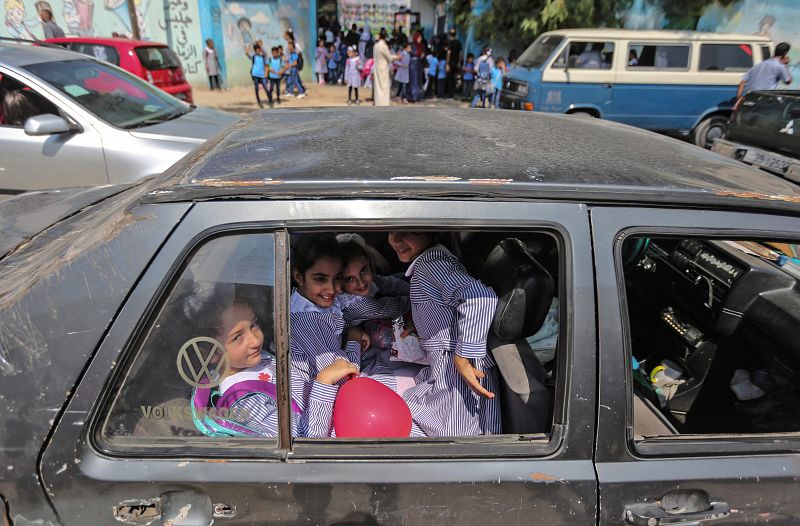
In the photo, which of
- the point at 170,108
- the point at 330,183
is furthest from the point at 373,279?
the point at 170,108

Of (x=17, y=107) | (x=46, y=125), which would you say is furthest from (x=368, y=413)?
(x=17, y=107)

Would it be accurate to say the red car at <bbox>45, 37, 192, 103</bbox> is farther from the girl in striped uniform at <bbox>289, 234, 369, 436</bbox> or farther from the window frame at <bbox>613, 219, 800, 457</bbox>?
the window frame at <bbox>613, 219, 800, 457</bbox>

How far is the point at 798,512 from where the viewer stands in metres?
1.31

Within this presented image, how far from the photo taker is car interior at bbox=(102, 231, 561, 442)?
3.94ft

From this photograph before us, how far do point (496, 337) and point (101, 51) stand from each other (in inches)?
349

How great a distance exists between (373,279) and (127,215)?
1250mm

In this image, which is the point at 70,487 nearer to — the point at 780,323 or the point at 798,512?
the point at 798,512

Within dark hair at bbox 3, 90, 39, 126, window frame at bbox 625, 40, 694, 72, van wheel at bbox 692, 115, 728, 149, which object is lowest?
van wheel at bbox 692, 115, 728, 149

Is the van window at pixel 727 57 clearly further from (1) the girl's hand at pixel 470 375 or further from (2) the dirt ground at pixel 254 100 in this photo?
(1) the girl's hand at pixel 470 375

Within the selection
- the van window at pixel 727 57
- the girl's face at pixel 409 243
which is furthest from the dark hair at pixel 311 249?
the van window at pixel 727 57

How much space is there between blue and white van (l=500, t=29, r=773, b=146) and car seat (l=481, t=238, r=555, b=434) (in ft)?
27.3

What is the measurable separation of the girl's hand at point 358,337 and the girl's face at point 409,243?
453mm

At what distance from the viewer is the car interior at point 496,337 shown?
3.94ft

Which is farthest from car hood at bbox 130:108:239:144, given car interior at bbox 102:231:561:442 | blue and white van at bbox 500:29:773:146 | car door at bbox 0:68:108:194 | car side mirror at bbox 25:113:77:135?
blue and white van at bbox 500:29:773:146
